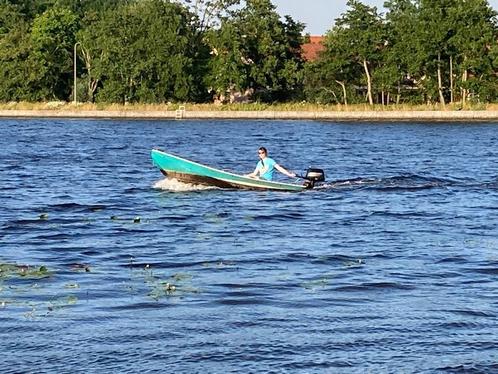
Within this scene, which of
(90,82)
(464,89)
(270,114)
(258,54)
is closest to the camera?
(464,89)

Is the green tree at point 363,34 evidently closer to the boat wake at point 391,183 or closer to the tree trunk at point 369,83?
the tree trunk at point 369,83

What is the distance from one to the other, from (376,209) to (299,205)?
1.90m

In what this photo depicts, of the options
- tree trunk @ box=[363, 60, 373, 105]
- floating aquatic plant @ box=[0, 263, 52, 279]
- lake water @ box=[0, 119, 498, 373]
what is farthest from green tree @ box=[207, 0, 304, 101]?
floating aquatic plant @ box=[0, 263, 52, 279]

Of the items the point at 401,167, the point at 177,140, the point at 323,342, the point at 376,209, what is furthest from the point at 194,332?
the point at 177,140

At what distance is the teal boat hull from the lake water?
10.7 inches

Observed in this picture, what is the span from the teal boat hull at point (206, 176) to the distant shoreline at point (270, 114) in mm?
67203

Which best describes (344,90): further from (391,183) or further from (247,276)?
(247,276)

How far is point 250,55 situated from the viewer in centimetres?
10919

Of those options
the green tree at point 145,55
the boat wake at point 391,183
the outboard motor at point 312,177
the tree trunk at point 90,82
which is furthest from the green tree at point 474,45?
the outboard motor at point 312,177

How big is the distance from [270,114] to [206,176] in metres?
73.2


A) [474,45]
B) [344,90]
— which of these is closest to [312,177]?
[474,45]

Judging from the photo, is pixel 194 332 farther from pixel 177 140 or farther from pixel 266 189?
pixel 177 140

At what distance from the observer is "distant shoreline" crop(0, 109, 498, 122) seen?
97.8 meters

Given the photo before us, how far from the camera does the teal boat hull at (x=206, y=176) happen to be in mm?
31375
